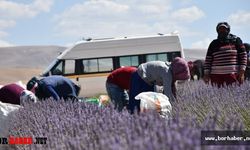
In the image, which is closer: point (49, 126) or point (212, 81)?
point (49, 126)

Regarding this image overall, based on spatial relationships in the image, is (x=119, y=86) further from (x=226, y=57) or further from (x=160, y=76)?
(x=226, y=57)

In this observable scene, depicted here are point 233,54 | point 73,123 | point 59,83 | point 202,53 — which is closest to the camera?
point 73,123

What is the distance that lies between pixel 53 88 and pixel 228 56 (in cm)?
217

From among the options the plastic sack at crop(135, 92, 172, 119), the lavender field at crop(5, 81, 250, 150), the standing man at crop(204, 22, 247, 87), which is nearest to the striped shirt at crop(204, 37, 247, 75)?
the standing man at crop(204, 22, 247, 87)

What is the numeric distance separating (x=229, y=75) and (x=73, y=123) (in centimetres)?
366

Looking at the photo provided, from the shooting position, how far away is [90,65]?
638 inches

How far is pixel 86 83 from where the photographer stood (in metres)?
16.1

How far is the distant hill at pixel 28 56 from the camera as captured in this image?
95.8 meters

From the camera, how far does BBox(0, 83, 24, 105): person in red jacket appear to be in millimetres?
5648

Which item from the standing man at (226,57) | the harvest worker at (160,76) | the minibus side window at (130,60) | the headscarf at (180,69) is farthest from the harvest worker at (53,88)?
the minibus side window at (130,60)

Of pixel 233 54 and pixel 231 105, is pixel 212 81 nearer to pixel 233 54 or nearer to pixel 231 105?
pixel 233 54

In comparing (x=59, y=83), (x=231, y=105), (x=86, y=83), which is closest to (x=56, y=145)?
(x=231, y=105)

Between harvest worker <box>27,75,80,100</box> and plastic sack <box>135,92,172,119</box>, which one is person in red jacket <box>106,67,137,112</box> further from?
plastic sack <box>135,92,172,119</box>

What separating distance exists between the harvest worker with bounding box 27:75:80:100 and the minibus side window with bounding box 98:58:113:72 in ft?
33.8
